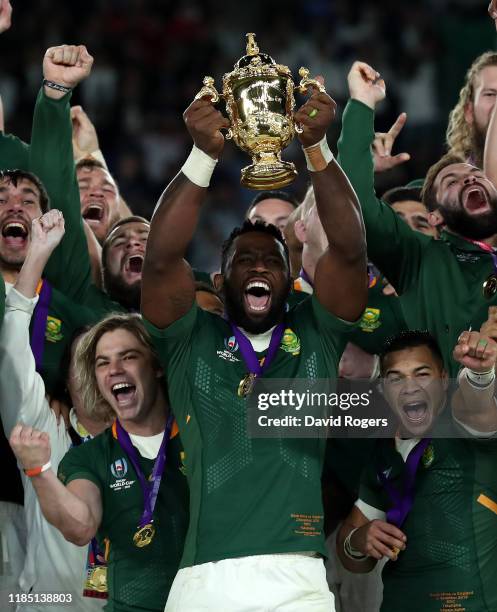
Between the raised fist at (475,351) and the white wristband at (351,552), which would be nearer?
the raised fist at (475,351)

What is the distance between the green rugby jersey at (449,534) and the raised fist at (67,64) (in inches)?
77.8

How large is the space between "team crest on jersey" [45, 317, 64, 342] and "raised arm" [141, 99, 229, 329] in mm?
1010

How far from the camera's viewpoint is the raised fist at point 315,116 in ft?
13.1

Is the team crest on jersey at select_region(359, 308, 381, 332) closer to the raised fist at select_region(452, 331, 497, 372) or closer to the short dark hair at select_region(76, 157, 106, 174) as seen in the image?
the raised fist at select_region(452, 331, 497, 372)

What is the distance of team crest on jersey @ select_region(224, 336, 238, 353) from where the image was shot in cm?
423

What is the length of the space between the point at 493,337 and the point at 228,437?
951 millimetres

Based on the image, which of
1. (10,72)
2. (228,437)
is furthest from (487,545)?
(10,72)

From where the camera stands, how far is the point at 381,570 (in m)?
4.72

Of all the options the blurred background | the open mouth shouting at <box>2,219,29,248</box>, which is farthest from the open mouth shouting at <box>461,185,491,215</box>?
the blurred background

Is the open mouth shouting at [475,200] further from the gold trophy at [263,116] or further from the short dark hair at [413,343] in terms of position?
the gold trophy at [263,116]

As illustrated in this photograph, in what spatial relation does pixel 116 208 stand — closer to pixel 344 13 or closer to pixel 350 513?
pixel 350 513

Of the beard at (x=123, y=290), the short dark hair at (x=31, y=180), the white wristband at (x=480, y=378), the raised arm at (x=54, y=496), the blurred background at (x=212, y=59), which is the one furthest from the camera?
the blurred background at (x=212, y=59)

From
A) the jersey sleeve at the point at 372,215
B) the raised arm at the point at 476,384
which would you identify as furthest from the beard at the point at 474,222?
the raised arm at the point at 476,384

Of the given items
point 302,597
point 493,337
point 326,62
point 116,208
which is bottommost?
point 302,597
